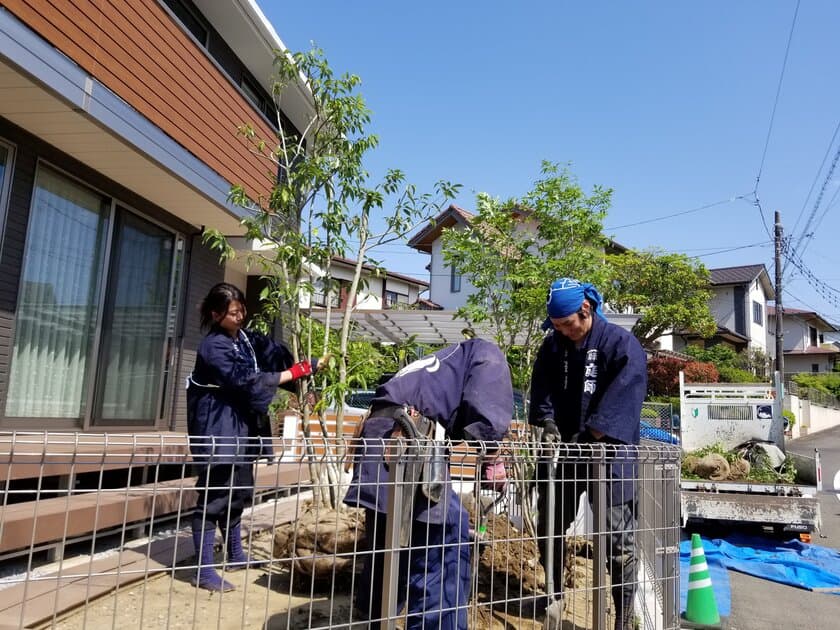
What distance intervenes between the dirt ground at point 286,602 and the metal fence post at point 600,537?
9cm

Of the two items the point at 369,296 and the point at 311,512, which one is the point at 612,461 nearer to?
the point at 311,512

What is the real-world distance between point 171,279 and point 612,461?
→ 5.98 meters

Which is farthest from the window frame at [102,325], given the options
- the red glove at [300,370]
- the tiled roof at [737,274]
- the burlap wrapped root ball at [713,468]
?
the tiled roof at [737,274]

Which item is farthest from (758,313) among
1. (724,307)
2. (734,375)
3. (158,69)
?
(158,69)

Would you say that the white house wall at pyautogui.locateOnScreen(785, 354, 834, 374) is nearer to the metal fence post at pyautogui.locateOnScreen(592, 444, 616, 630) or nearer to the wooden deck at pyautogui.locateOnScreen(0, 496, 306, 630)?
the metal fence post at pyautogui.locateOnScreen(592, 444, 616, 630)

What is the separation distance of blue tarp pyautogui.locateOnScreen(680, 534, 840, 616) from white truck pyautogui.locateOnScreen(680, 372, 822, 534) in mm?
243

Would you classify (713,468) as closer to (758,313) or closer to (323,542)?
(323,542)

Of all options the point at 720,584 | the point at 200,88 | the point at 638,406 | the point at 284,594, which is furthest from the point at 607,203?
the point at 200,88

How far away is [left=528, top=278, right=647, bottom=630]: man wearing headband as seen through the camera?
2.68 metres

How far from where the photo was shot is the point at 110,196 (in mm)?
6070

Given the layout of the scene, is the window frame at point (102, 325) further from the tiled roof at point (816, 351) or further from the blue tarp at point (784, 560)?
the tiled roof at point (816, 351)

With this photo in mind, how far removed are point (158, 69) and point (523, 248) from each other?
12.7 ft

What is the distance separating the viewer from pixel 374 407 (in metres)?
2.67

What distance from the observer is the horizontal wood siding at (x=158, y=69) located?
4676 millimetres
